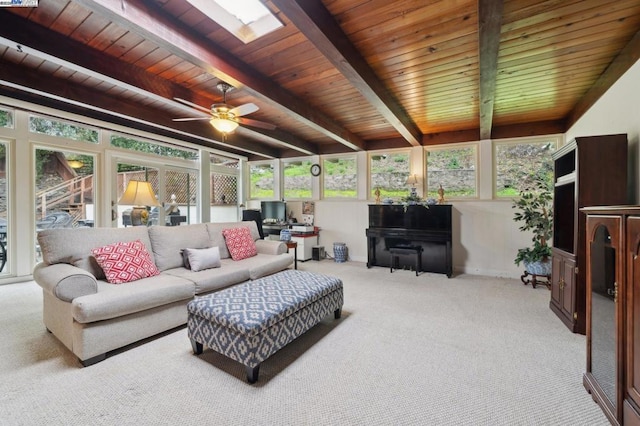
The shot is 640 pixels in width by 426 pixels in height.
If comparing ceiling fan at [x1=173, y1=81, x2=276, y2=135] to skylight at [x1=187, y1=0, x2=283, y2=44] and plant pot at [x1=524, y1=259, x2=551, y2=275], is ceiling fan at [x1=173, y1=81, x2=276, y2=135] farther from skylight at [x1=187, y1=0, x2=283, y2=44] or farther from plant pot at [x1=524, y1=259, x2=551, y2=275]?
plant pot at [x1=524, y1=259, x2=551, y2=275]

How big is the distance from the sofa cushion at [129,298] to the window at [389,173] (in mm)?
4196

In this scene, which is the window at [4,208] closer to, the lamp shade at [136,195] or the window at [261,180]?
the lamp shade at [136,195]

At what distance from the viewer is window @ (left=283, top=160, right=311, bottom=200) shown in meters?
6.60

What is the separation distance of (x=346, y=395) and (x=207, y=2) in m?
2.78

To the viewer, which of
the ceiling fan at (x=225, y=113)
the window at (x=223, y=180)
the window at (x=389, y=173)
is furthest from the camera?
the window at (x=223, y=180)

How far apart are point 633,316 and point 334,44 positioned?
2.34 m

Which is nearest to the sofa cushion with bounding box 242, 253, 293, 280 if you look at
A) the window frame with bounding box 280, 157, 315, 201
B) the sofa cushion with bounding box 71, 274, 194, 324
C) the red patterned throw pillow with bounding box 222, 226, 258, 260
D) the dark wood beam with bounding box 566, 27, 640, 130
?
the red patterned throw pillow with bounding box 222, 226, 258, 260

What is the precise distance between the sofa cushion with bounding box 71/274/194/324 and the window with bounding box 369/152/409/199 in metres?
4.20

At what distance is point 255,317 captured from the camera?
185cm

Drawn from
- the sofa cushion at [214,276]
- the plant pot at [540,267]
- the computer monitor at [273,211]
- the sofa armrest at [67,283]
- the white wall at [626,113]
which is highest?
the white wall at [626,113]

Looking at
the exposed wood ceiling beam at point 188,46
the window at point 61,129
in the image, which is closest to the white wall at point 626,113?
the exposed wood ceiling beam at point 188,46

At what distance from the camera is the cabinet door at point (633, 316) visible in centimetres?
128

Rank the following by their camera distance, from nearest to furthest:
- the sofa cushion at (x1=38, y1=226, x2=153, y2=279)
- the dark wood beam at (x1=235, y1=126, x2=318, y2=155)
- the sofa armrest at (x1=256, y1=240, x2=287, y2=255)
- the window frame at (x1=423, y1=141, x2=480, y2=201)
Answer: the sofa cushion at (x1=38, y1=226, x2=153, y2=279) < the sofa armrest at (x1=256, y1=240, x2=287, y2=255) < the dark wood beam at (x1=235, y1=126, x2=318, y2=155) < the window frame at (x1=423, y1=141, x2=480, y2=201)

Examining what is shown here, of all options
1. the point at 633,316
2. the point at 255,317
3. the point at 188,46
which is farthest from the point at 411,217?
the point at 188,46
